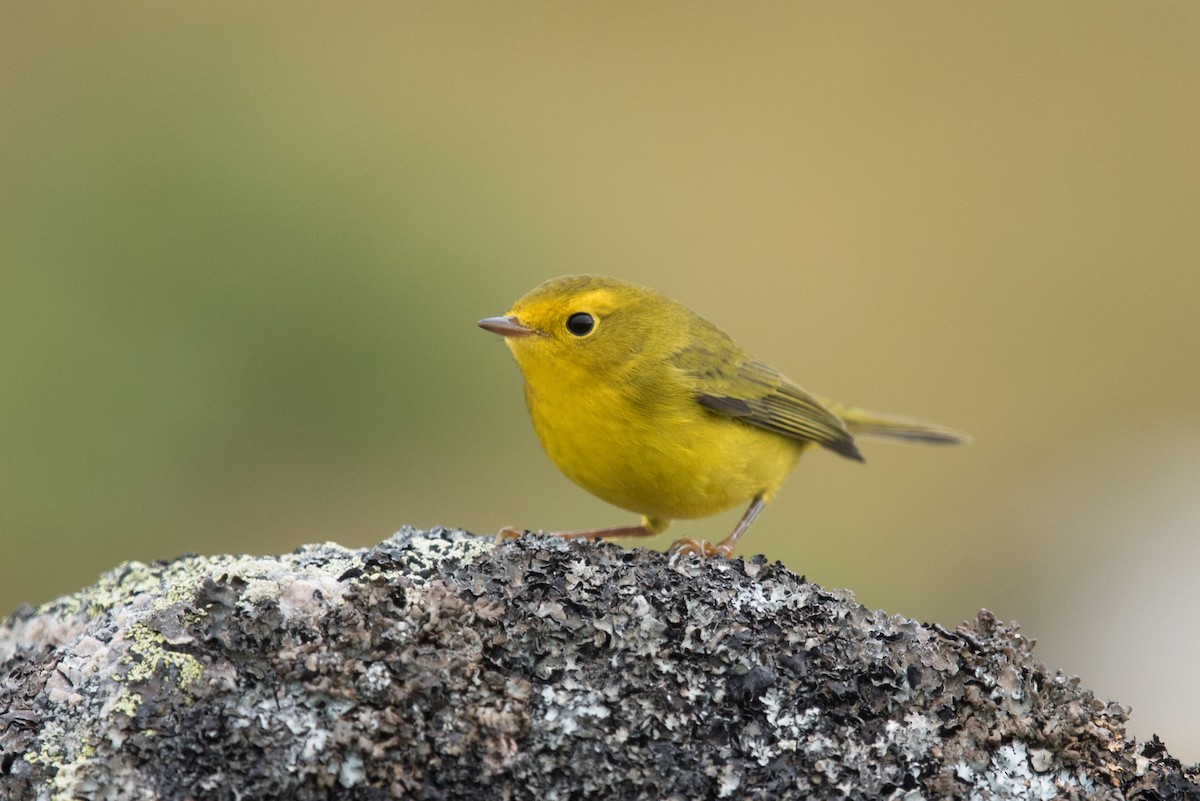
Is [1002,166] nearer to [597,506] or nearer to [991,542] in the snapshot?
[991,542]

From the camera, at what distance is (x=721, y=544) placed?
15.0ft

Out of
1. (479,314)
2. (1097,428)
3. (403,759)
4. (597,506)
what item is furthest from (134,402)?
(1097,428)

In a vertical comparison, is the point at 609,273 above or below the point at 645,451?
above

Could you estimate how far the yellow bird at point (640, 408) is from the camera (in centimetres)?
443

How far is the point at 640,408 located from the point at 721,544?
0.59 metres

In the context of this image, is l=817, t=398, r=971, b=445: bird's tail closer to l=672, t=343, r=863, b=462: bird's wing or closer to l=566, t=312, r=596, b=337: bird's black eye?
l=672, t=343, r=863, b=462: bird's wing

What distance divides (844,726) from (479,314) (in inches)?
269

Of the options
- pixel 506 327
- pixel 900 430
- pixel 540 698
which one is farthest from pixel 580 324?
pixel 900 430

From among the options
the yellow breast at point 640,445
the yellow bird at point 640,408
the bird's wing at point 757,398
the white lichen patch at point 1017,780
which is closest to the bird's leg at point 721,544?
the yellow bird at point 640,408

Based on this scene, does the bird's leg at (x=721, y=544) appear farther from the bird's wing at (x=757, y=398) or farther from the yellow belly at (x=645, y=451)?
the bird's wing at (x=757, y=398)

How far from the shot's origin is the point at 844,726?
8.64ft

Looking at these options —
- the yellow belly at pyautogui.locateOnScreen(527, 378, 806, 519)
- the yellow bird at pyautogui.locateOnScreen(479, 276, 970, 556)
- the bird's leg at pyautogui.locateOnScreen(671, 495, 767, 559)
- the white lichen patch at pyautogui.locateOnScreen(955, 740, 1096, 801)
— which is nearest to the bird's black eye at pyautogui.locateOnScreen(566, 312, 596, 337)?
the yellow bird at pyautogui.locateOnScreen(479, 276, 970, 556)

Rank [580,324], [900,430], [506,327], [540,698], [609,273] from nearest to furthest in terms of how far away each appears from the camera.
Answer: [540,698], [506,327], [580,324], [900,430], [609,273]

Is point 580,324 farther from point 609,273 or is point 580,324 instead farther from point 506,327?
point 609,273
